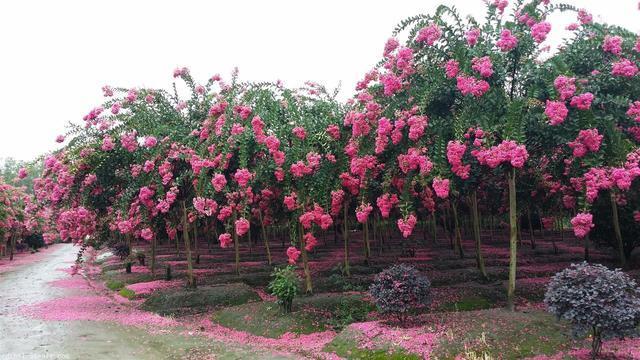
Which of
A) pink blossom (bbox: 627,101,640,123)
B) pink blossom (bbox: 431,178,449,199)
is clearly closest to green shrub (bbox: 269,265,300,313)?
pink blossom (bbox: 431,178,449,199)

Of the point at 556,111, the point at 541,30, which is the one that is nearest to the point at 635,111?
the point at 556,111

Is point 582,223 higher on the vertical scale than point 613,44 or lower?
lower

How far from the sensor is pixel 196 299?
16.2 metres

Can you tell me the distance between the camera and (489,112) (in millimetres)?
11148

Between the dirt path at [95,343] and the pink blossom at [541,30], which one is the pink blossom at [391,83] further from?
the dirt path at [95,343]

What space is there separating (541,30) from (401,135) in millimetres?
3911

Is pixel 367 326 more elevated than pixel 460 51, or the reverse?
pixel 460 51

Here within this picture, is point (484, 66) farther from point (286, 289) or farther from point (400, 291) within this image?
point (286, 289)

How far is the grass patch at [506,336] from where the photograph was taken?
931 cm

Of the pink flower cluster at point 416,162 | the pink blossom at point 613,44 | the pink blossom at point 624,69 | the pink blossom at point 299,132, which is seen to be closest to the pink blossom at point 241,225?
the pink blossom at point 299,132

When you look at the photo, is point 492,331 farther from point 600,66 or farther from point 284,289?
point 600,66

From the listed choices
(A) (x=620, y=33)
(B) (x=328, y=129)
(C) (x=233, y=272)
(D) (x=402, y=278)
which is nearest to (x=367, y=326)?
(D) (x=402, y=278)

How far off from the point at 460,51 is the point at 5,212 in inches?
1480

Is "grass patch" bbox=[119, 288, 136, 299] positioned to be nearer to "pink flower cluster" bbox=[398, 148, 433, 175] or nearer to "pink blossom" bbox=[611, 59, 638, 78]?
"pink flower cluster" bbox=[398, 148, 433, 175]
